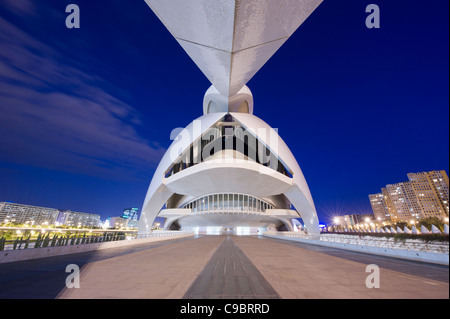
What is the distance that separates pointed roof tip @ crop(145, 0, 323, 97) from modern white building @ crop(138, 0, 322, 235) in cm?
2

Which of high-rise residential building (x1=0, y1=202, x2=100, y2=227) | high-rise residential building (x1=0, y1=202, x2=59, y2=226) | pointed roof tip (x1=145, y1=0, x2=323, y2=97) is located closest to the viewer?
pointed roof tip (x1=145, y1=0, x2=323, y2=97)

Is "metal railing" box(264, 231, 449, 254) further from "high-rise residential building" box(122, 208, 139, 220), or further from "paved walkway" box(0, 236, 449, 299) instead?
"high-rise residential building" box(122, 208, 139, 220)

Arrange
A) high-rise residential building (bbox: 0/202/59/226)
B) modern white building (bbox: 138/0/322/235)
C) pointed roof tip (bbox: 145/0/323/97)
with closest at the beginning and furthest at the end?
pointed roof tip (bbox: 145/0/323/97) < modern white building (bbox: 138/0/322/235) < high-rise residential building (bbox: 0/202/59/226)

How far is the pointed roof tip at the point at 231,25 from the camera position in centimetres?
333

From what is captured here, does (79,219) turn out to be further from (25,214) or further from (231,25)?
(231,25)

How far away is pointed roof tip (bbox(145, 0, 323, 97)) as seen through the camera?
3.33 meters

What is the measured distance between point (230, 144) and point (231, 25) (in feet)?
91.6

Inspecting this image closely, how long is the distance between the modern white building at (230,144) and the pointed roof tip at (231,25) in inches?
0.8

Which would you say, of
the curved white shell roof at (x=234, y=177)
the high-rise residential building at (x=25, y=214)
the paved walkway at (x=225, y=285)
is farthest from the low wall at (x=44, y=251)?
the high-rise residential building at (x=25, y=214)

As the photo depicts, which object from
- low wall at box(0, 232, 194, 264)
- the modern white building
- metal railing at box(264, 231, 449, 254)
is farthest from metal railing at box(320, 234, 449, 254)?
low wall at box(0, 232, 194, 264)

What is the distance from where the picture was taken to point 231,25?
3.58 meters

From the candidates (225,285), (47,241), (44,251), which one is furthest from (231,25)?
(47,241)

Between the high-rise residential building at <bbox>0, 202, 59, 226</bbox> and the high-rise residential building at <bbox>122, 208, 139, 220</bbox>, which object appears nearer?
the high-rise residential building at <bbox>0, 202, 59, 226</bbox>
